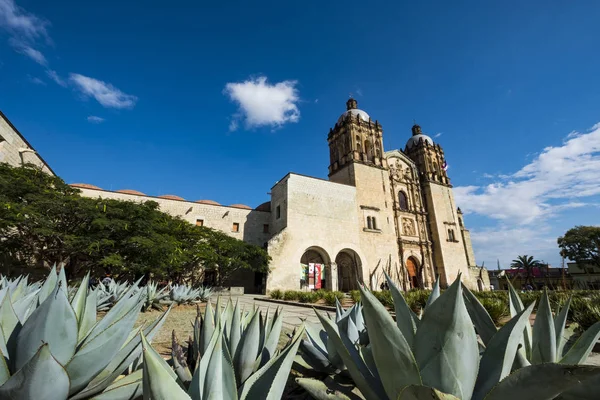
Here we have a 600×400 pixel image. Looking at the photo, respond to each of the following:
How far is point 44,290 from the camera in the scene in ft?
6.02

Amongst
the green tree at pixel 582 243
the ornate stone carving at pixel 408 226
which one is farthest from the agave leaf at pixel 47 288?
the green tree at pixel 582 243

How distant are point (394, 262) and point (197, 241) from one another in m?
14.0

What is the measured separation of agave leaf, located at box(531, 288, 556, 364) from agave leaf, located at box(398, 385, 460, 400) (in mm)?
1045

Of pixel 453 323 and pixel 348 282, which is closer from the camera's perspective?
pixel 453 323

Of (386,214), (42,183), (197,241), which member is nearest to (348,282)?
(386,214)

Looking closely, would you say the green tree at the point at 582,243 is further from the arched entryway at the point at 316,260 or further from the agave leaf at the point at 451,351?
the agave leaf at the point at 451,351

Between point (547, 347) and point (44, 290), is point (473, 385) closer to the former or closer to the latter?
point (547, 347)

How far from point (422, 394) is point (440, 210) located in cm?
2648

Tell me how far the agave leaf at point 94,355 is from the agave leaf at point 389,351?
40.9 inches

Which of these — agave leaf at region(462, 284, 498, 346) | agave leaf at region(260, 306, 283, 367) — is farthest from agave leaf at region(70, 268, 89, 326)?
agave leaf at region(462, 284, 498, 346)

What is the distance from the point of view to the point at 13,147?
12242mm

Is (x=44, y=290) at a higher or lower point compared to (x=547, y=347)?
higher

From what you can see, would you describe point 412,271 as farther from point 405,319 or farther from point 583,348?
point 405,319

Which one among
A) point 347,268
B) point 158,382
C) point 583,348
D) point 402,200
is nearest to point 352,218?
point 347,268
